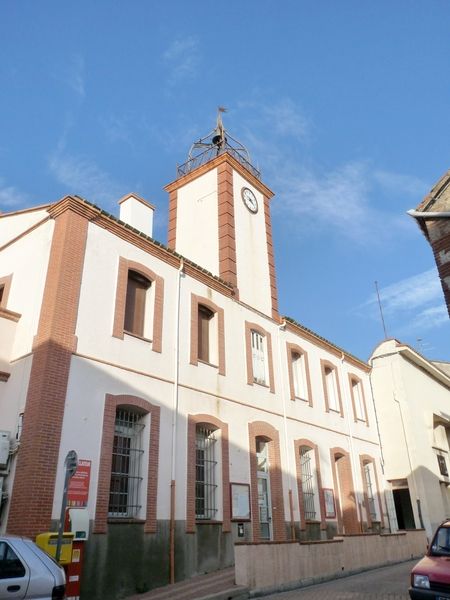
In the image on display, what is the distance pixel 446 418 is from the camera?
25.4 m

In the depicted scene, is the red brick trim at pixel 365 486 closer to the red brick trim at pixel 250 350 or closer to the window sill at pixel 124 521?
the red brick trim at pixel 250 350

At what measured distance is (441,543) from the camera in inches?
316

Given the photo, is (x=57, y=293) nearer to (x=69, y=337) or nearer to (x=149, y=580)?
(x=69, y=337)

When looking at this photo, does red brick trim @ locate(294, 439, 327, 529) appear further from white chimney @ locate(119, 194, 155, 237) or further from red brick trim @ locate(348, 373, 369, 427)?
white chimney @ locate(119, 194, 155, 237)

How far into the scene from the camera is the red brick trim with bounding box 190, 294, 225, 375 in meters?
14.0

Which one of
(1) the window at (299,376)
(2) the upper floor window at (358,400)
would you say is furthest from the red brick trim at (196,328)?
A: (2) the upper floor window at (358,400)

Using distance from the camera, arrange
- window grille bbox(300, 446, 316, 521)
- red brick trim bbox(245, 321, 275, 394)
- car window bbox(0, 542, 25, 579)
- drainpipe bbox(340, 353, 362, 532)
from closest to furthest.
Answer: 1. car window bbox(0, 542, 25, 579)
2. red brick trim bbox(245, 321, 275, 394)
3. window grille bbox(300, 446, 316, 521)
4. drainpipe bbox(340, 353, 362, 532)

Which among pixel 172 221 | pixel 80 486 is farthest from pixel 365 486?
pixel 80 486

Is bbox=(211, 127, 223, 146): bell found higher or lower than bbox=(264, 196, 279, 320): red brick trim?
higher

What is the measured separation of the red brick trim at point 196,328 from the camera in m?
14.0

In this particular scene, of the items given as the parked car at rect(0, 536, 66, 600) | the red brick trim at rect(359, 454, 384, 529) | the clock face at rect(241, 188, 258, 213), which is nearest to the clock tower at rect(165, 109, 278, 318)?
the clock face at rect(241, 188, 258, 213)

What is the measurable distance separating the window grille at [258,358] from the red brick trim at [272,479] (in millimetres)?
1613

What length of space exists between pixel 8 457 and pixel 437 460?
792 inches

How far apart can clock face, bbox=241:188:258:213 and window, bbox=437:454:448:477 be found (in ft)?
48.1
